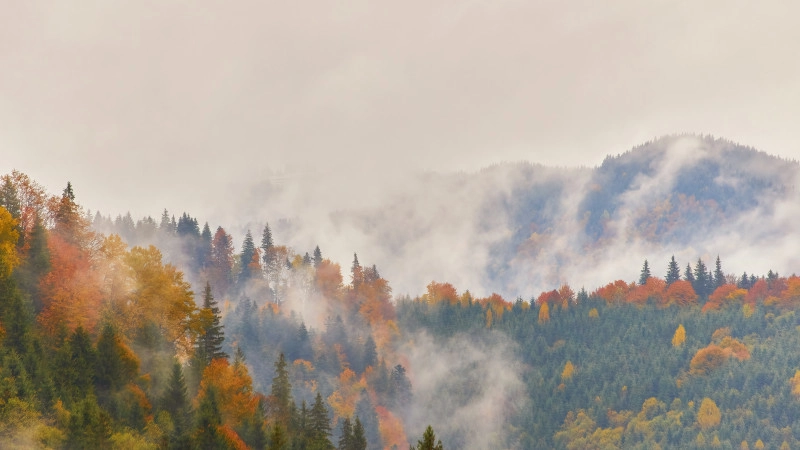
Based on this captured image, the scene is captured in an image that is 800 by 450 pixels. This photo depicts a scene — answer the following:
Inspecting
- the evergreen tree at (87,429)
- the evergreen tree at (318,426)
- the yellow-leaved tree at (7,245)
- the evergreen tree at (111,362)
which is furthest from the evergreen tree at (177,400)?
the evergreen tree at (318,426)

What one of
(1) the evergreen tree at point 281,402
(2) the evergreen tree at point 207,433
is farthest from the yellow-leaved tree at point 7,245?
(1) the evergreen tree at point 281,402

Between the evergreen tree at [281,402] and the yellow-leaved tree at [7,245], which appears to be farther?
the evergreen tree at [281,402]

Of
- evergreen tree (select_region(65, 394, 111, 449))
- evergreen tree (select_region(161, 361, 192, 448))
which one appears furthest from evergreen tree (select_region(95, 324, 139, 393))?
evergreen tree (select_region(65, 394, 111, 449))

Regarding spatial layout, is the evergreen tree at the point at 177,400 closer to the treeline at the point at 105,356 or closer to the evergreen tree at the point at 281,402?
the treeline at the point at 105,356

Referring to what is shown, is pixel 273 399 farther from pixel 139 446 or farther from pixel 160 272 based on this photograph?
pixel 139 446

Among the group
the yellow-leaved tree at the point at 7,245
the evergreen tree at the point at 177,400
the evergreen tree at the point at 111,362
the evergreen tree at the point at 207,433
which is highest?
the yellow-leaved tree at the point at 7,245

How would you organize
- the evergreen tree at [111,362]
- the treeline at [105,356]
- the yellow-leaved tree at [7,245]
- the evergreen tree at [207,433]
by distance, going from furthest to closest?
the evergreen tree at [111,362] → the yellow-leaved tree at [7,245] → the evergreen tree at [207,433] → the treeline at [105,356]

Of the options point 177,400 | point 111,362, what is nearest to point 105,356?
point 111,362

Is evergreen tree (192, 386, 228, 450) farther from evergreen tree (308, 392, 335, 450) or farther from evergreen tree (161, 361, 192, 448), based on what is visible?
evergreen tree (308, 392, 335, 450)

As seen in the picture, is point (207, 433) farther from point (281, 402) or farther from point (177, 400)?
point (281, 402)

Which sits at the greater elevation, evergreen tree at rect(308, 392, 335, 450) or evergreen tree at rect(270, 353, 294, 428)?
evergreen tree at rect(270, 353, 294, 428)

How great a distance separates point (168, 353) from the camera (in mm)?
102562

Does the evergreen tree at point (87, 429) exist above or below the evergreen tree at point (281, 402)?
below

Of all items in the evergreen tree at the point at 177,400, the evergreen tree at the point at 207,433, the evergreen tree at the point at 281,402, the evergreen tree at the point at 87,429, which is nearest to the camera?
the evergreen tree at the point at 87,429
